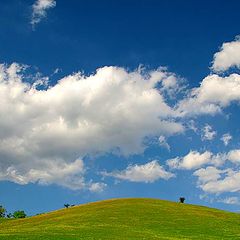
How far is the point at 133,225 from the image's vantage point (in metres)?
69.4

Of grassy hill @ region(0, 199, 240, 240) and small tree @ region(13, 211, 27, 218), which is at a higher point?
small tree @ region(13, 211, 27, 218)

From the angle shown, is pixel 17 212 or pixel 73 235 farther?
pixel 17 212

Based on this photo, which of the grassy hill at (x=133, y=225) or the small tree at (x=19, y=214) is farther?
the small tree at (x=19, y=214)

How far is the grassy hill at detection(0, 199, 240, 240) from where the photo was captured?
56406 millimetres

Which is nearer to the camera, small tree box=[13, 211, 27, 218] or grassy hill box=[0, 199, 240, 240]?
grassy hill box=[0, 199, 240, 240]

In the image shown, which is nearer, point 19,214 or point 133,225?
point 133,225

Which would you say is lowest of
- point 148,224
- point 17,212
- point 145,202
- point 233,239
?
point 233,239

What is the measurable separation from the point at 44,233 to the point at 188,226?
25.1 m

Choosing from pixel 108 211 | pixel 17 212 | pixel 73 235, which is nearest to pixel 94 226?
pixel 73 235

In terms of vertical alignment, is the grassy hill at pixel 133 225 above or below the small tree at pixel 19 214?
below

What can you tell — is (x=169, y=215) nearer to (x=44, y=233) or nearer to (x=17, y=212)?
(x=44, y=233)

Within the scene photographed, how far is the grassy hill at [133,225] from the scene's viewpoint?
56406 mm

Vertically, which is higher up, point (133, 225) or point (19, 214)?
point (19, 214)

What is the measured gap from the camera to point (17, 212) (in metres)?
195
